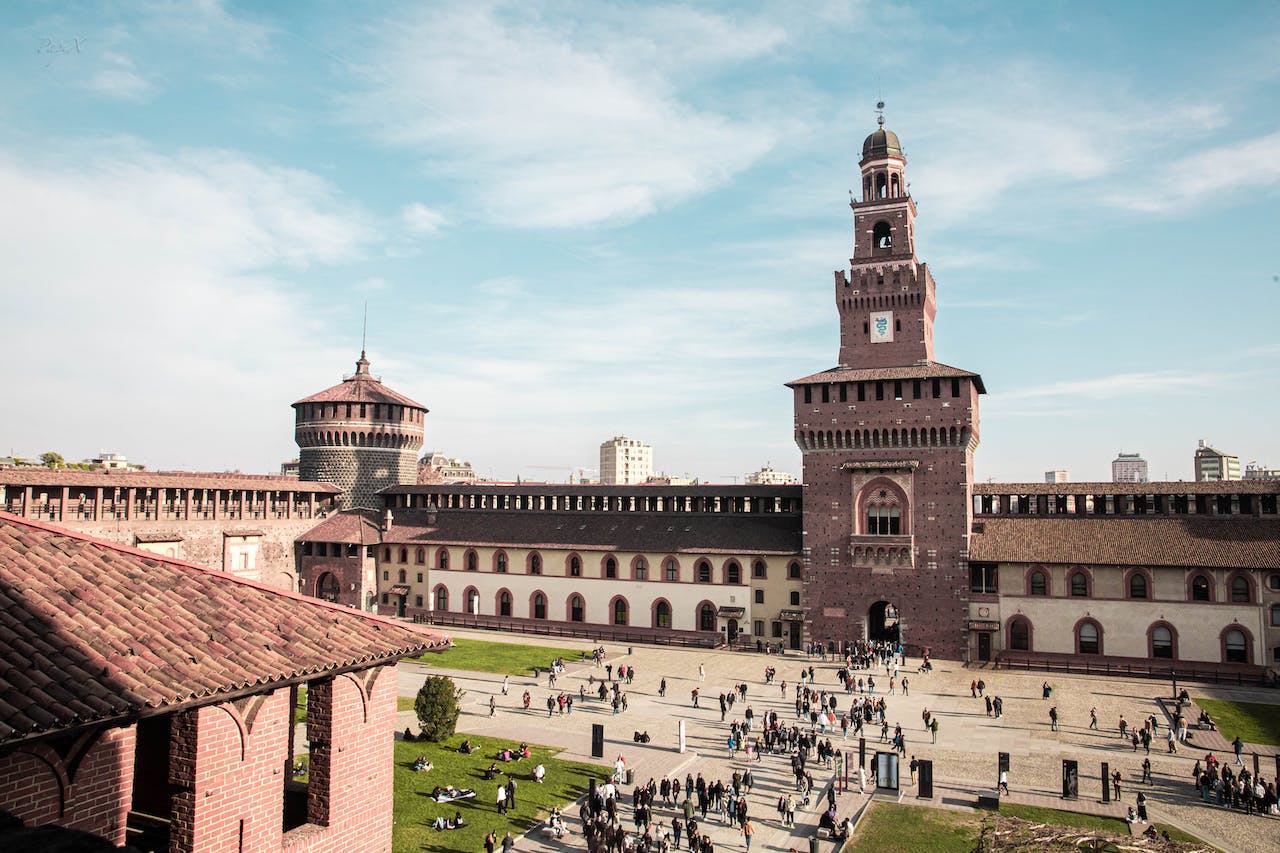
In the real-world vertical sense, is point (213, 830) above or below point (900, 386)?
below

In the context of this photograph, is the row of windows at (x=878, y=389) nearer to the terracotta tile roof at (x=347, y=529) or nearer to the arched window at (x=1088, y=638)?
the arched window at (x=1088, y=638)

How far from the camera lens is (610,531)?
193 ft

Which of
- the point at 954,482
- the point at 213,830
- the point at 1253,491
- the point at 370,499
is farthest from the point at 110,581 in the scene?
the point at 370,499

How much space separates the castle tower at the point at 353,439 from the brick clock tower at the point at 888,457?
3255 cm

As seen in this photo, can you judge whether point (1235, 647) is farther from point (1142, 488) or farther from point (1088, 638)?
point (1142, 488)

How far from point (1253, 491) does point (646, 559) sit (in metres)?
33.7

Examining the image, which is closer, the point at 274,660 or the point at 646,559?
the point at 274,660

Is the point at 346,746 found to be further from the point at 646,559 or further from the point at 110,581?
the point at 646,559

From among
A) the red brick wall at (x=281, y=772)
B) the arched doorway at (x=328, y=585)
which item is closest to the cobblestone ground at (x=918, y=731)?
the red brick wall at (x=281, y=772)

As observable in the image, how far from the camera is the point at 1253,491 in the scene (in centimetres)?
4681

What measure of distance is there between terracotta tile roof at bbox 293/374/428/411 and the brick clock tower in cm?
3219

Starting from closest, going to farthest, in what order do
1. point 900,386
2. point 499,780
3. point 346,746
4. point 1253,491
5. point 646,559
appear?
point 346,746 < point 499,780 < point 1253,491 < point 900,386 < point 646,559

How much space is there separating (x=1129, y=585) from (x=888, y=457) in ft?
45.2

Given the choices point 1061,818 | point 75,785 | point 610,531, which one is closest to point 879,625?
point 610,531
